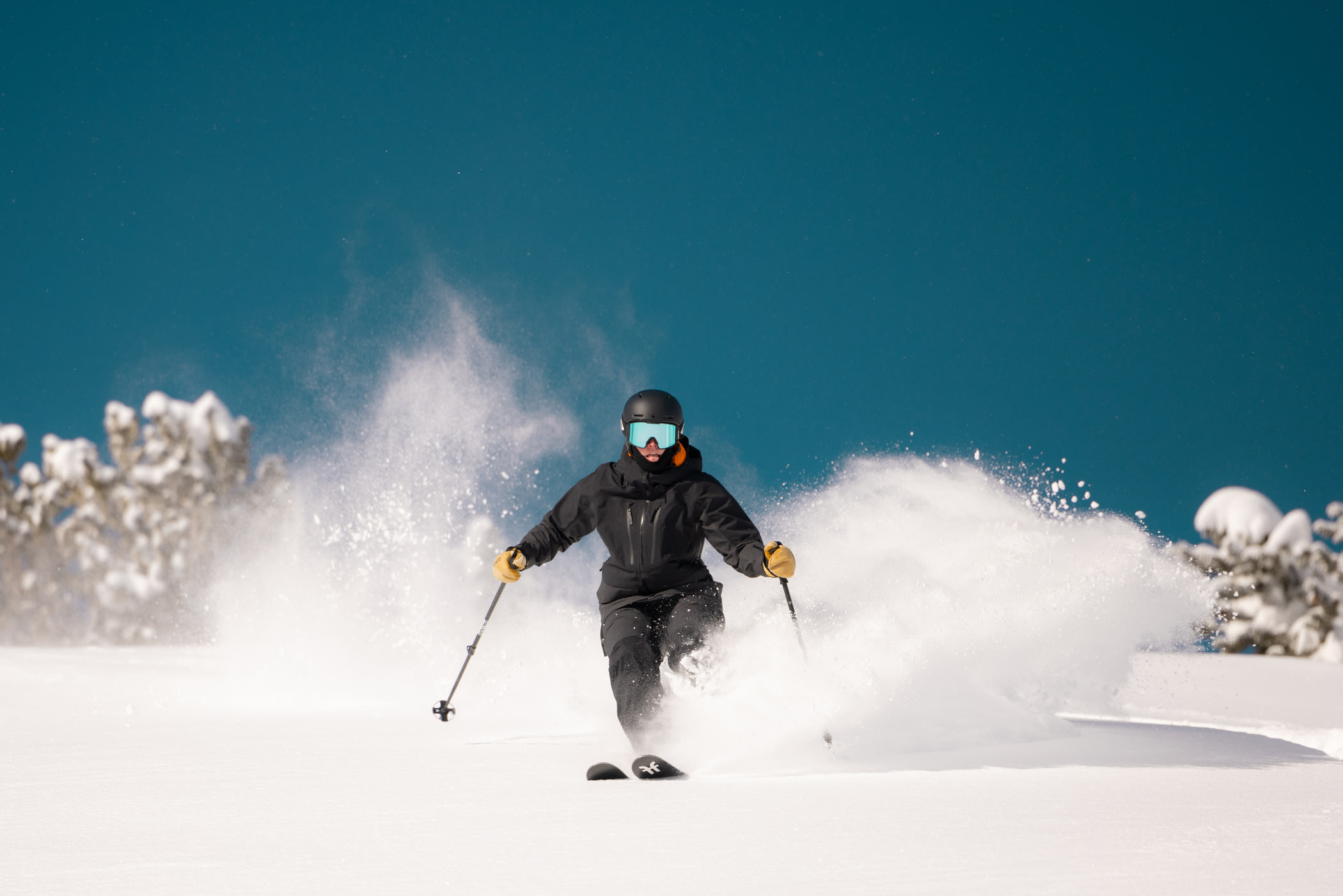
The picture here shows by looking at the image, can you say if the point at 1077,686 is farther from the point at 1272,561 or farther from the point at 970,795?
the point at 1272,561

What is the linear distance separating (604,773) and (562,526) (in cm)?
168

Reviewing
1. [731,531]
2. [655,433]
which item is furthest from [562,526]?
[731,531]

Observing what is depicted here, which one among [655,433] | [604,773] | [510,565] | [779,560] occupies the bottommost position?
[604,773]

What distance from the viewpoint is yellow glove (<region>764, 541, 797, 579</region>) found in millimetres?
5000

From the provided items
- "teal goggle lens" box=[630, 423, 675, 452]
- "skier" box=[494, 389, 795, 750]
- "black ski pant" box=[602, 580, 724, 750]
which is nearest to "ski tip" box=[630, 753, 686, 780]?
"black ski pant" box=[602, 580, 724, 750]

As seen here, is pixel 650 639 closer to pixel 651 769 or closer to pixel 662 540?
pixel 662 540

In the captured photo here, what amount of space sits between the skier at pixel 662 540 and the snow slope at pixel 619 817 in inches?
25.0

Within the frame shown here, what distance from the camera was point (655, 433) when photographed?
5.33m

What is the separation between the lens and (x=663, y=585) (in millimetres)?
5277

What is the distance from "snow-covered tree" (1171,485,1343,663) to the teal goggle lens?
16456mm

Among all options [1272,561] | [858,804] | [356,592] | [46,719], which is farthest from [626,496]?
[1272,561]

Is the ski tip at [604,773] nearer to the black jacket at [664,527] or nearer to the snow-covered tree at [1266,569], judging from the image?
the black jacket at [664,527]

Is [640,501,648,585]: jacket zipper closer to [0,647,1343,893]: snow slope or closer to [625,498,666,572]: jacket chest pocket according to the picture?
[625,498,666,572]: jacket chest pocket

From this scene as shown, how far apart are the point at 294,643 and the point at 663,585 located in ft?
20.5
